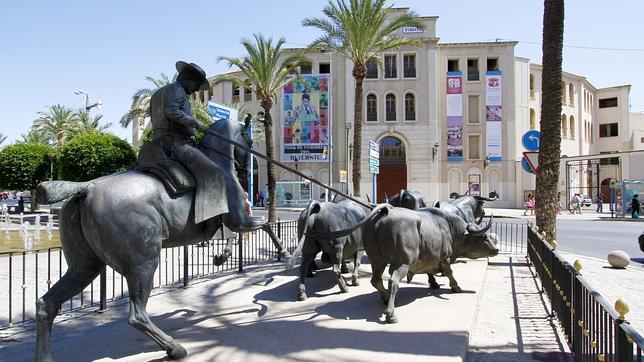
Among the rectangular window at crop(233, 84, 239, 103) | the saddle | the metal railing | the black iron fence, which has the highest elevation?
the rectangular window at crop(233, 84, 239, 103)

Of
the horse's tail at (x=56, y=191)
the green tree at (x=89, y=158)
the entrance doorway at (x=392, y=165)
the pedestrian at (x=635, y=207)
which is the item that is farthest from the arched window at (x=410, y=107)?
the horse's tail at (x=56, y=191)

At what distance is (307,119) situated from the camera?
42219 millimetres

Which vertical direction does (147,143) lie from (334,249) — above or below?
above

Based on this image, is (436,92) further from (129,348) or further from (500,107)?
(129,348)

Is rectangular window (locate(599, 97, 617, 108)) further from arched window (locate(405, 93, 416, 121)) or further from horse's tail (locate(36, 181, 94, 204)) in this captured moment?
horse's tail (locate(36, 181, 94, 204))

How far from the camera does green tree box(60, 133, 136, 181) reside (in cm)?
2711

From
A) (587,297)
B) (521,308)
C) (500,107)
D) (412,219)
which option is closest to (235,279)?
(412,219)

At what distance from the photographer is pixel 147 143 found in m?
5.17

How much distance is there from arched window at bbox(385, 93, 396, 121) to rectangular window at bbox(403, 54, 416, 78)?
85.7 inches

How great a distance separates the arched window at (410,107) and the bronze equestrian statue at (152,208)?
37643 millimetres

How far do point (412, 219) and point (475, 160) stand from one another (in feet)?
123

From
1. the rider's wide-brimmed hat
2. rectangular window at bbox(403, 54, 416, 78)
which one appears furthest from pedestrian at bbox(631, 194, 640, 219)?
the rider's wide-brimmed hat

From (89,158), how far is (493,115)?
104 ft

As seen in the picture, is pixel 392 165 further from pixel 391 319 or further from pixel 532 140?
pixel 391 319
